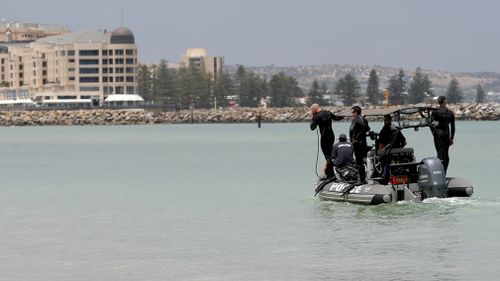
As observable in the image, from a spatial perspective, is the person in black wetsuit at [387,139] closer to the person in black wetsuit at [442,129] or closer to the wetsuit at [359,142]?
the wetsuit at [359,142]

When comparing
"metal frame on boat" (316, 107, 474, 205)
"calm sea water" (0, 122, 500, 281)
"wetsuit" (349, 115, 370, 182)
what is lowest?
"calm sea water" (0, 122, 500, 281)

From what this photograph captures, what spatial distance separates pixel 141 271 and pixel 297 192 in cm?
1622

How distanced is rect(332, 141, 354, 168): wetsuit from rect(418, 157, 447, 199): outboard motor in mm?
2017

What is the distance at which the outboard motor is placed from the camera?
28.5 metres

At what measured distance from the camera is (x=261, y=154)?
238ft

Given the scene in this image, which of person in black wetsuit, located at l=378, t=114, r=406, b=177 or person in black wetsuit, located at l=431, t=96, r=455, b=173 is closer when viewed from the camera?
person in black wetsuit, located at l=378, t=114, r=406, b=177

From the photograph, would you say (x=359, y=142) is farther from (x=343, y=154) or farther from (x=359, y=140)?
(x=343, y=154)

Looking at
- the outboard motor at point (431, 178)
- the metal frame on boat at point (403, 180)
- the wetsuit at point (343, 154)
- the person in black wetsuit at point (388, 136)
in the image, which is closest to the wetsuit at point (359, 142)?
the metal frame on boat at point (403, 180)

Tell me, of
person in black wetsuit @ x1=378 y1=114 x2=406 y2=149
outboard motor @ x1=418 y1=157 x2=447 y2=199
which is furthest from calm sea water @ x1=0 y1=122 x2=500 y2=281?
person in black wetsuit @ x1=378 y1=114 x2=406 y2=149

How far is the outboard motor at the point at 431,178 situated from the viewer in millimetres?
28453

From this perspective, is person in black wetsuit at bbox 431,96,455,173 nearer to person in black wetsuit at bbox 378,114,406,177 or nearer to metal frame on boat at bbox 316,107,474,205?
metal frame on boat at bbox 316,107,474,205

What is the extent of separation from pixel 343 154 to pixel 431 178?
95.5 inches

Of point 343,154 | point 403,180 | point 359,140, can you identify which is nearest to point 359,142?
point 359,140

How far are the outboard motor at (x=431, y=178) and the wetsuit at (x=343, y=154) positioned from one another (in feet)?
6.62
